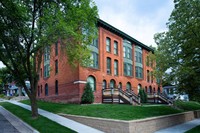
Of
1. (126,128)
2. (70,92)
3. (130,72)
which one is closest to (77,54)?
Result: (126,128)

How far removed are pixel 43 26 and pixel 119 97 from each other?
46.2ft

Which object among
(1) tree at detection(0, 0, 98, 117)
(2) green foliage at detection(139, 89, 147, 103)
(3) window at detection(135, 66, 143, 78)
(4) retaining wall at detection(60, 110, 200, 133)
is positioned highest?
(1) tree at detection(0, 0, 98, 117)

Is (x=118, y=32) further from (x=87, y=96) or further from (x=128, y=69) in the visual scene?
(x=87, y=96)

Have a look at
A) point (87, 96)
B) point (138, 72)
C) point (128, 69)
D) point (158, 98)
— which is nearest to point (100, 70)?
point (87, 96)

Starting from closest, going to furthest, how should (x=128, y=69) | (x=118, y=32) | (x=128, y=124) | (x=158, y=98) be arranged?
(x=128, y=124) → (x=118, y=32) → (x=158, y=98) → (x=128, y=69)

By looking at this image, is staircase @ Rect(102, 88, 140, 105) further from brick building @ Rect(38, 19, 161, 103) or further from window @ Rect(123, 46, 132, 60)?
window @ Rect(123, 46, 132, 60)

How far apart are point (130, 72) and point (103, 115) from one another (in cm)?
2064

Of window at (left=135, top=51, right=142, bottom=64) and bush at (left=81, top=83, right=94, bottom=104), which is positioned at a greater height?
window at (left=135, top=51, right=142, bottom=64)

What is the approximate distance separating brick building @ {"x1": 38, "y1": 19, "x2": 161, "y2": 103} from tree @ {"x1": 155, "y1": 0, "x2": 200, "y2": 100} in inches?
146

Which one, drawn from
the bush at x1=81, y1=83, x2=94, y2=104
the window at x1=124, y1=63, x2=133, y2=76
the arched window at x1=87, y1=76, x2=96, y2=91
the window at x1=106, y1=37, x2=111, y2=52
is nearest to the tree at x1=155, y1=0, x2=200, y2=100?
the bush at x1=81, y1=83, x2=94, y2=104

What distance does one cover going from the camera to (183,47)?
17.9m

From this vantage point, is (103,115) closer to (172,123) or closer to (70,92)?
(172,123)

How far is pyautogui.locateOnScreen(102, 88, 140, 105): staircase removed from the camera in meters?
25.3

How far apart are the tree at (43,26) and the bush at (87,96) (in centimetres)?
705
